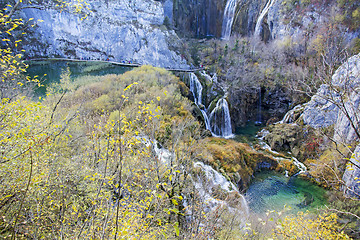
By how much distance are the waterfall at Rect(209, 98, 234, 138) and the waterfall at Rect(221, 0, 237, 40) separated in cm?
3014

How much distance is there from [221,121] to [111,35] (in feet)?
142

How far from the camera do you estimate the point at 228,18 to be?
4784cm

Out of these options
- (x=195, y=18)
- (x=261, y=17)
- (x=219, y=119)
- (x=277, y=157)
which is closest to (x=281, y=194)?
(x=277, y=157)

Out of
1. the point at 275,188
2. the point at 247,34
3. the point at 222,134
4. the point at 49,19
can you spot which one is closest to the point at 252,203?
the point at 275,188

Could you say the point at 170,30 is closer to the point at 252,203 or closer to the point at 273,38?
the point at 273,38

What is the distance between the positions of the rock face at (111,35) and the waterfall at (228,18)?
12637mm

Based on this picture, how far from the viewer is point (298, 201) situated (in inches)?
577

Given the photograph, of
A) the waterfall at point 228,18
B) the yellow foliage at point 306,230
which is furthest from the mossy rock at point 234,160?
the waterfall at point 228,18

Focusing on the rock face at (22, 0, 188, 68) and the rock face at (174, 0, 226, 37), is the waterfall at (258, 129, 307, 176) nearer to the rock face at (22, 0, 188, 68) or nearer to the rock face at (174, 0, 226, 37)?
the rock face at (22, 0, 188, 68)

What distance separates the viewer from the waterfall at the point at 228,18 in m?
46.8

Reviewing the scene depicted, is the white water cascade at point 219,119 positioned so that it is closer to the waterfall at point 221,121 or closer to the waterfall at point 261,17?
the waterfall at point 221,121

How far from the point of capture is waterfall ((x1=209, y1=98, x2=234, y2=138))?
80.0ft

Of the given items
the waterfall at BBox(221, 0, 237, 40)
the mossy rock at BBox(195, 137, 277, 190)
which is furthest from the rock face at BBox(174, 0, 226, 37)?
the mossy rock at BBox(195, 137, 277, 190)

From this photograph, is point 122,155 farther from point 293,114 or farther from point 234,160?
point 293,114
